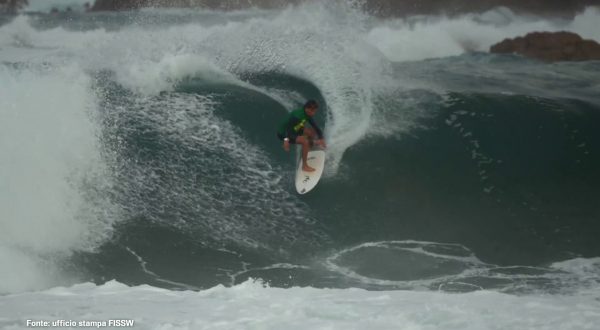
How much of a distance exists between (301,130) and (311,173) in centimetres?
58

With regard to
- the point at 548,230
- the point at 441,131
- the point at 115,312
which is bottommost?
the point at 115,312

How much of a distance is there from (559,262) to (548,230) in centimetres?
61

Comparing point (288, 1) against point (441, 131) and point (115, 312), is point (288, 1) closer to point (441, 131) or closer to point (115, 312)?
point (441, 131)

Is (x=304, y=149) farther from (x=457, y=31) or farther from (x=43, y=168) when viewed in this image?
(x=457, y=31)

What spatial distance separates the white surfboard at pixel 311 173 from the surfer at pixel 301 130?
0.23 m

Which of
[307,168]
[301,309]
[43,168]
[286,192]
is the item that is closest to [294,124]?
→ [307,168]

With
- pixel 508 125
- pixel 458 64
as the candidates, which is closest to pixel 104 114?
pixel 508 125

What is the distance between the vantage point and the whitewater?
16.4ft

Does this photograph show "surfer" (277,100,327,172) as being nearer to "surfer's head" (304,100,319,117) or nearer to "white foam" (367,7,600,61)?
"surfer's head" (304,100,319,117)

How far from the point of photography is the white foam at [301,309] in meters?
4.47

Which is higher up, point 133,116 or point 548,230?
point 133,116

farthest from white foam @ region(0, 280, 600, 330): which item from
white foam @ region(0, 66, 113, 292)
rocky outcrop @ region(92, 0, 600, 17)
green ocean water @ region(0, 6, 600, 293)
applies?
rocky outcrop @ region(92, 0, 600, 17)

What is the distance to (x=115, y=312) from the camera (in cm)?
474

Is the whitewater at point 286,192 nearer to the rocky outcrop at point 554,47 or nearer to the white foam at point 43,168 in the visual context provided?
the white foam at point 43,168
